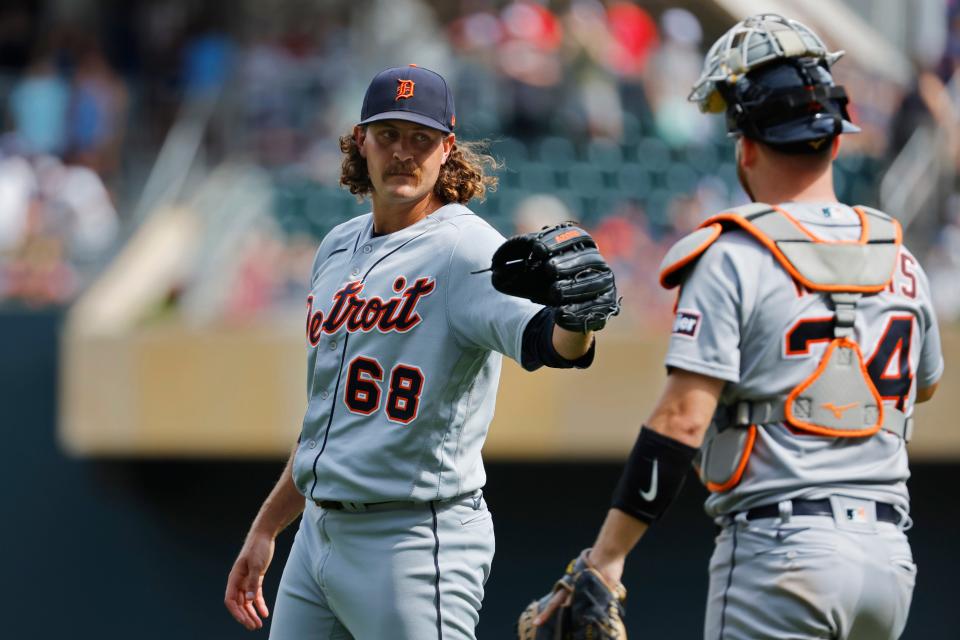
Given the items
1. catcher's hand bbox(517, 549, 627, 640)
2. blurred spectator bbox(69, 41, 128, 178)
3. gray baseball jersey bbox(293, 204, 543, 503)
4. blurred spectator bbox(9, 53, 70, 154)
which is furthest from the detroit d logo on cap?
blurred spectator bbox(9, 53, 70, 154)

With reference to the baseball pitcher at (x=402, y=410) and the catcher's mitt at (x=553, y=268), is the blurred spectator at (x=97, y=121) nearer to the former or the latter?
the baseball pitcher at (x=402, y=410)

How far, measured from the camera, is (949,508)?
8180 mm

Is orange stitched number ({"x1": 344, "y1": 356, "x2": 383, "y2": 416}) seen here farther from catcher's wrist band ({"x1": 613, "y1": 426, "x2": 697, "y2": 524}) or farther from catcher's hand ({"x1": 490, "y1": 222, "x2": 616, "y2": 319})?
catcher's wrist band ({"x1": 613, "y1": 426, "x2": 697, "y2": 524})

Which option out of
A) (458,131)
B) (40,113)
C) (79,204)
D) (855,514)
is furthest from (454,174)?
(40,113)

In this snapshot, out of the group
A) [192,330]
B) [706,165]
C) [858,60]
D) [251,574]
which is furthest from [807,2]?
[251,574]

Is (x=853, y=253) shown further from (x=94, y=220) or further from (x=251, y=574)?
(x=94, y=220)

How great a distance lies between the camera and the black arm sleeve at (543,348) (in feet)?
9.77

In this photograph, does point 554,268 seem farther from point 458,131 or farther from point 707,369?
point 458,131

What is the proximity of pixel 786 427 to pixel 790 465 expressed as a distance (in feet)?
0.24

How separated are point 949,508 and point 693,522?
141cm

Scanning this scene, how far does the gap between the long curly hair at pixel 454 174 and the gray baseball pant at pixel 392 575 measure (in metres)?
0.75

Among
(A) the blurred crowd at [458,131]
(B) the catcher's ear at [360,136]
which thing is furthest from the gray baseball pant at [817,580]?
(A) the blurred crowd at [458,131]

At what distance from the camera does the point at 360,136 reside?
11.9 ft

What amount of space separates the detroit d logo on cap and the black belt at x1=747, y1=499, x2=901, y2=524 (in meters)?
1.24
